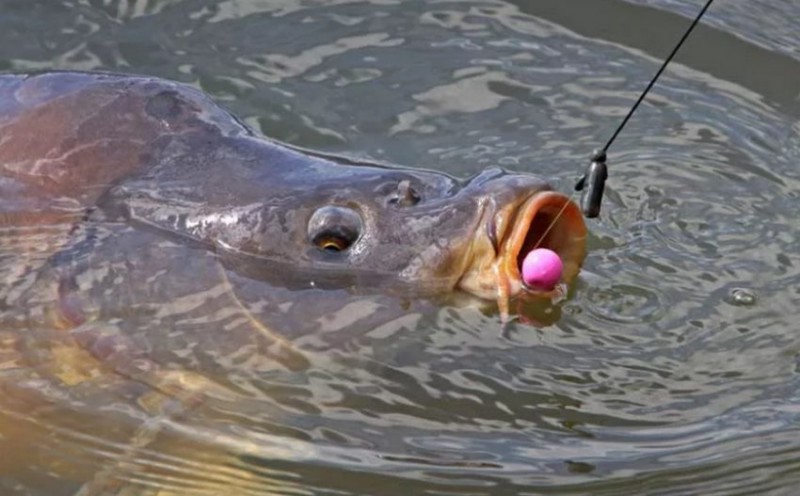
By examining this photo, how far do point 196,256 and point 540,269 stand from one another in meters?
0.69

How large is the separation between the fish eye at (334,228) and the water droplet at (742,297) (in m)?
0.90

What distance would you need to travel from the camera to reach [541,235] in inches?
126

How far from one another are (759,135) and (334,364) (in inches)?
69.5

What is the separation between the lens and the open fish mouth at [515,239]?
10.0 feet

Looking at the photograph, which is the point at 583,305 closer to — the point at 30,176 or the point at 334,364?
the point at 334,364

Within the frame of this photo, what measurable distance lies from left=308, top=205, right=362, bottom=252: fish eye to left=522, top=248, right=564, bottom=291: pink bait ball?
1.11 ft

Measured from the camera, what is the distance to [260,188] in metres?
3.26

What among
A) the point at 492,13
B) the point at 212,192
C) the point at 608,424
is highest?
the point at 492,13

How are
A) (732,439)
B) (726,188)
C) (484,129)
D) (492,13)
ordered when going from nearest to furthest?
(732,439) < (726,188) < (484,129) < (492,13)

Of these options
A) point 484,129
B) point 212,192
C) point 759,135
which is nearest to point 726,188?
point 759,135

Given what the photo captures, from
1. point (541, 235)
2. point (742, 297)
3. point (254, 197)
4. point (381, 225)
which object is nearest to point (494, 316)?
point (541, 235)

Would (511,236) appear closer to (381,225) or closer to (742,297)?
(381,225)

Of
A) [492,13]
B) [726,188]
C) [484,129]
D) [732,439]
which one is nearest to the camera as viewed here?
[732,439]

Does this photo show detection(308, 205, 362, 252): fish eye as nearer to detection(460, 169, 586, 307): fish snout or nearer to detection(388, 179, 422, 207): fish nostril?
detection(388, 179, 422, 207): fish nostril
